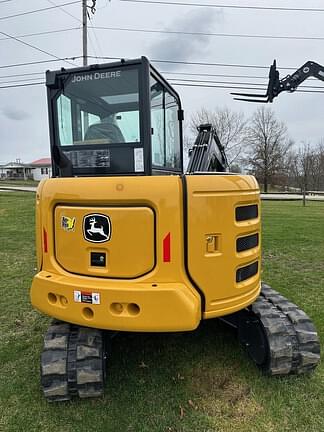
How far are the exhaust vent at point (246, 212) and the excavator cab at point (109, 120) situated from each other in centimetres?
82

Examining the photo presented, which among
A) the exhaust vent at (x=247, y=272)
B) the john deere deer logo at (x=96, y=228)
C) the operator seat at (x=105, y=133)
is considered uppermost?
the operator seat at (x=105, y=133)

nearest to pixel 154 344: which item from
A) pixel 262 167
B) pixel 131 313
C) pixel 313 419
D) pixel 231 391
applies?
pixel 231 391

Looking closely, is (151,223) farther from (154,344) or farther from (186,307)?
(154,344)

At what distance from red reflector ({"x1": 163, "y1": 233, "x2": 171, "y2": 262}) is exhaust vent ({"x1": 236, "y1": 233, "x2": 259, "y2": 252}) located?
64cm

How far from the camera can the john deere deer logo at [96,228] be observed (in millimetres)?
2963

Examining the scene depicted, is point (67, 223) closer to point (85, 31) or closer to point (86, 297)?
point (86, 297)

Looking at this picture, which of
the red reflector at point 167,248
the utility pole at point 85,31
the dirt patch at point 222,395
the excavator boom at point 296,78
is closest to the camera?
the red reflector at point 167,248

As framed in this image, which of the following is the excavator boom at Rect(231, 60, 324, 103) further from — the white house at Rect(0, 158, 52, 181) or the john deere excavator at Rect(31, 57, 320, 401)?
the white house at Rect(0, 158, 52, 181)

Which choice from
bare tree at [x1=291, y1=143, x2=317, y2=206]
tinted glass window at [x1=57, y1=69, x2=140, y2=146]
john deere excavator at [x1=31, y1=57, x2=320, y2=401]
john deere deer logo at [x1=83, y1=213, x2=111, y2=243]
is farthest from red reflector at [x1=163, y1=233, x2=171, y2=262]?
bare tree at [x1=291, y1=143, x2=317, y2=206]

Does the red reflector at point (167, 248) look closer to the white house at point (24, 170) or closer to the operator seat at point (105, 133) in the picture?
the operator seat at point (105, 133)

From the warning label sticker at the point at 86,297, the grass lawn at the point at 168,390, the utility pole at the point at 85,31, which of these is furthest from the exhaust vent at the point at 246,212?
the utility pole at the point at 85,31

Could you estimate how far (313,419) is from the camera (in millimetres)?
2936

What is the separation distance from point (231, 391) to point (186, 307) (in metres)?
1.04

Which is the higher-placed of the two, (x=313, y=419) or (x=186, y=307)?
(x=186, y=307)
